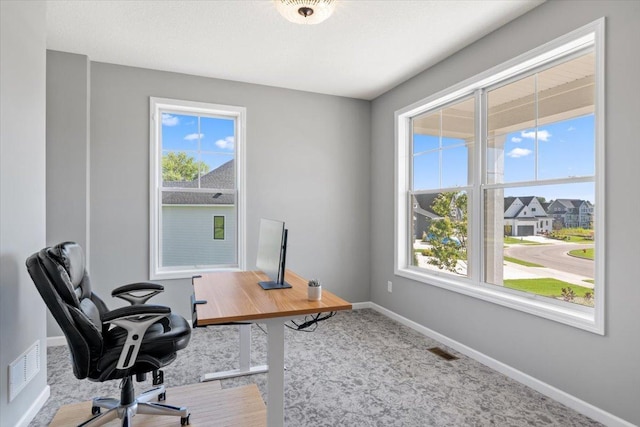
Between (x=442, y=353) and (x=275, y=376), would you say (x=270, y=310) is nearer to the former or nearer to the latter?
(x=275, y=376)

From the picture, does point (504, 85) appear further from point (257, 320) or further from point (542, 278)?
point (257, 320)

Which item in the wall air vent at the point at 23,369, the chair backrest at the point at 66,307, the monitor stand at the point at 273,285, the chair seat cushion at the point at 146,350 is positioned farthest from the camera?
the monitor stand at the point at 273,285

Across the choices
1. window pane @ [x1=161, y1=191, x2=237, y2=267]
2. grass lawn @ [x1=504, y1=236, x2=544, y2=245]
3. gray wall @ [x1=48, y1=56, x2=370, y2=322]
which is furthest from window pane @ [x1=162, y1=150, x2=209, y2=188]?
grass lawn @ [x1=504, y1=236, x2=544, y2=245]

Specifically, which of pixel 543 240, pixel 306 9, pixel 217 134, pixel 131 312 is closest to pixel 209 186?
pixel 217 134

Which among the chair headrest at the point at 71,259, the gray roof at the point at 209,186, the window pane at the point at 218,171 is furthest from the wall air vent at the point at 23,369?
the window pane at the point at 218,171

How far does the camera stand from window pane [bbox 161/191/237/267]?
3.86 metres

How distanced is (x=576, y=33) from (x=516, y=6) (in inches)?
18.4

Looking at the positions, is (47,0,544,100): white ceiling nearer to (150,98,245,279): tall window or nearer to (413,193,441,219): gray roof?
(150,98,245,279): tall window

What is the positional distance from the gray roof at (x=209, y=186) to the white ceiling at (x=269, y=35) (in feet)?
3.44

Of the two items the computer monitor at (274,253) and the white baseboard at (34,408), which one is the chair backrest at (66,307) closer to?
the white baseboard at (34,408)

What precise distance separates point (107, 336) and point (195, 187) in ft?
7.47

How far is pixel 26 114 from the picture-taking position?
6.88 ft

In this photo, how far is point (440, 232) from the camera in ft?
12.1

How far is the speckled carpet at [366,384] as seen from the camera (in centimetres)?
217
